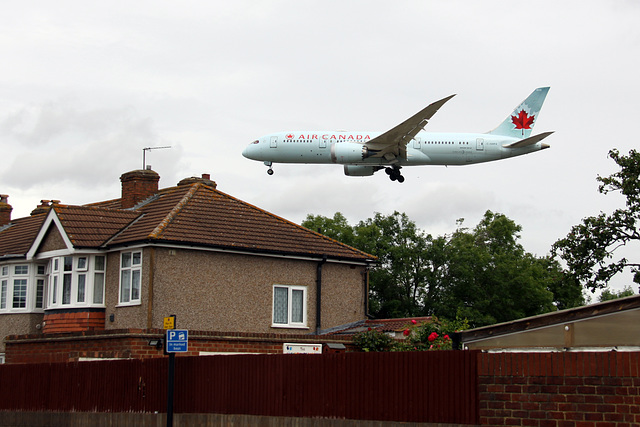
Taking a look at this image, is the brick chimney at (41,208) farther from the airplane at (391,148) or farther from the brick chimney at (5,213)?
the airplane at (391,148)

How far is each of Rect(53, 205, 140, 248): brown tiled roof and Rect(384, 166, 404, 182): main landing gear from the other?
1414cm

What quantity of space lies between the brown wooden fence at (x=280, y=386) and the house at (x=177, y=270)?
5.45m

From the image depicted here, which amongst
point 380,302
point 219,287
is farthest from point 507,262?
point 219,287

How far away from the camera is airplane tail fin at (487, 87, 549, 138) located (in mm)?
43562

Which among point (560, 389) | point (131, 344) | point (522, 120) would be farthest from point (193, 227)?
point (522, 120)

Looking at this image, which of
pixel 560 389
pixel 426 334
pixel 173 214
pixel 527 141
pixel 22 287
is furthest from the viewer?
pixel 527 141

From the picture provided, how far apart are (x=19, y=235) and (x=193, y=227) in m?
9.73

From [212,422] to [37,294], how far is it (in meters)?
16.8

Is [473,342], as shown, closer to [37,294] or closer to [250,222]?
[250,222]

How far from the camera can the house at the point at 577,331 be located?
10.6m

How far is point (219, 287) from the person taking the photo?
1087 inches

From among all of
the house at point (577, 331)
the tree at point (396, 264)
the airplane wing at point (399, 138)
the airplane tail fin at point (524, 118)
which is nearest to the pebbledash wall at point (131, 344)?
the house at point (577, 331)

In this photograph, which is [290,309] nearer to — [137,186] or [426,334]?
[426,334]

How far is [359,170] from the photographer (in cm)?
3991
